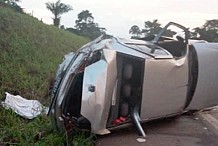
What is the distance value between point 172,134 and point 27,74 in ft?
13.7

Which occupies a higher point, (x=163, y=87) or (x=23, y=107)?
(x=163, y=87)

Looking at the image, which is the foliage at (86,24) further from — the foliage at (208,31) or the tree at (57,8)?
the foliage at (208,31)

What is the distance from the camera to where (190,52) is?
→ 5668mm

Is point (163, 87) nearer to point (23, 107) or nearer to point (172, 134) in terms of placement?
point (172, 134)

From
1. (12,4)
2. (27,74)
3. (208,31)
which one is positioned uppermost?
(12,4)

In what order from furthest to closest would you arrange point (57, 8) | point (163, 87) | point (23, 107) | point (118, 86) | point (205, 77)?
point (57, 8) < point (23, 107) < point (205, 77) < point (163, 87) < point (118, 86)

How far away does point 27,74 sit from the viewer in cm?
809

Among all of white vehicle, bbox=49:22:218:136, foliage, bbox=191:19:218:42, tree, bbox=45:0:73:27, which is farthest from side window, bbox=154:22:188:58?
tree, bbox=45:0:73:27

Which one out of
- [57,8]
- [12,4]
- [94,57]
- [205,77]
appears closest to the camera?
[94,57]

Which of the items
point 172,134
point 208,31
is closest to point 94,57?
point 172,134

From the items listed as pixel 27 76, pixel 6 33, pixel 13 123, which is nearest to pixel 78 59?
pixel 13 123

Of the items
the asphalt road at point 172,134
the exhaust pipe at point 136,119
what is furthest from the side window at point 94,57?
the asphalt road at point 172,134

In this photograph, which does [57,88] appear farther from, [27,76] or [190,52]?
[27,76]

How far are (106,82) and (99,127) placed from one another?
Result: 0.59 m
